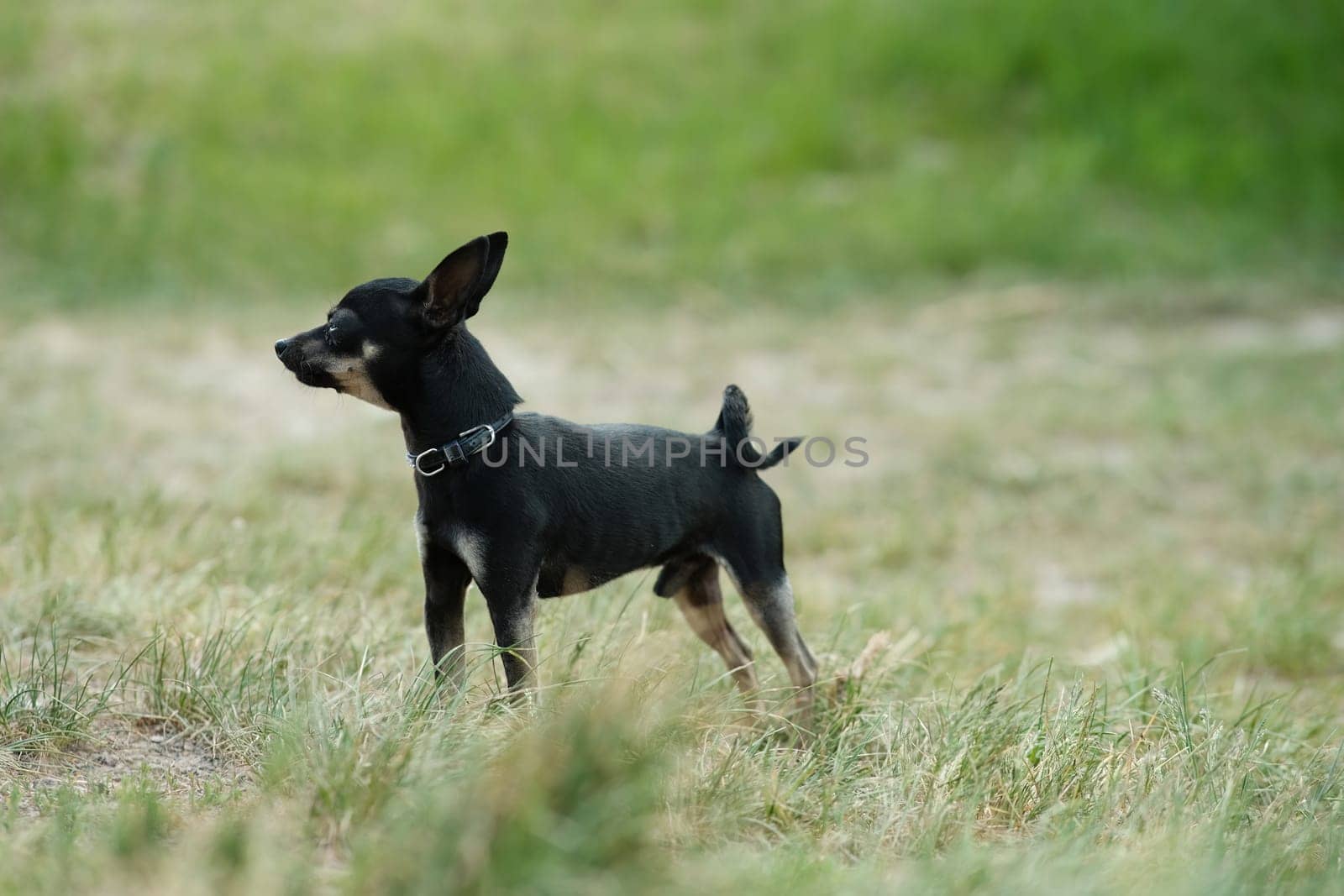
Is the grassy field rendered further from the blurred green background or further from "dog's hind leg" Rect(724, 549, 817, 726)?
"dog's hind leg" Rect(724, 549, 817, 726)

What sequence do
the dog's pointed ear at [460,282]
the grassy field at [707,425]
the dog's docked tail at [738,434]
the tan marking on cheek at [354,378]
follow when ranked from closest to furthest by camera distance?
the grassy field at [707,425]
the dog's pointed ear at [460,282]
the tan marking on cheek at [354,378]
the dog's docked tail at [738,434]

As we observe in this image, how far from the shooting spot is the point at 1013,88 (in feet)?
48.0

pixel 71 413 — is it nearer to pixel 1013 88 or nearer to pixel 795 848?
pixel 795 848

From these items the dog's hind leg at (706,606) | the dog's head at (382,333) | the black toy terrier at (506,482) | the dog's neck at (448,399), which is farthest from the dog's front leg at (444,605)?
the dog's hind leg at (706,606)

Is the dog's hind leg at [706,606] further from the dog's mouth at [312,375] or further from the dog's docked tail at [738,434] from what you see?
the dog's mouth at [312,375]

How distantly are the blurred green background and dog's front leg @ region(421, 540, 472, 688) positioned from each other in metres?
8.21

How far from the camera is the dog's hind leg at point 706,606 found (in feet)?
12.2

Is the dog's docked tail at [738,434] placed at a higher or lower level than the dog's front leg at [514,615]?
higher

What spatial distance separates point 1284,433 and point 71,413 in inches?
301

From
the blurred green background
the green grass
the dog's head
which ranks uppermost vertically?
the blurred green background

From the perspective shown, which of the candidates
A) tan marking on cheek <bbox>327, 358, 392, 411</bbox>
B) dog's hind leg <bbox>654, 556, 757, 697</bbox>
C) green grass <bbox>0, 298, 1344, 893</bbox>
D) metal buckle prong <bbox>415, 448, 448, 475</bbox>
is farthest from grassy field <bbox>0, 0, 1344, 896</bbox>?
tan marking on cheek <bbox>327, 358, 392, 411</bbox>

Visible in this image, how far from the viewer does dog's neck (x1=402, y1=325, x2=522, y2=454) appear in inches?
129

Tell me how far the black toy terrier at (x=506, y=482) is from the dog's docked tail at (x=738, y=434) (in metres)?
0.04

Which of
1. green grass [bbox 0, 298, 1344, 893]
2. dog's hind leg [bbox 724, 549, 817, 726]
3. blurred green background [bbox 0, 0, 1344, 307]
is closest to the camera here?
green grass [bbox 0, 298, 1344, 893]
